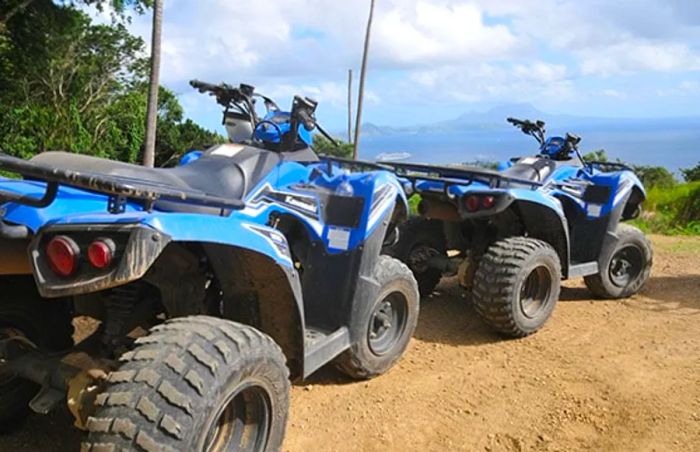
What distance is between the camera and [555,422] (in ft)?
12.3

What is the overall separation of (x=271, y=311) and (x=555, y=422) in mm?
1771

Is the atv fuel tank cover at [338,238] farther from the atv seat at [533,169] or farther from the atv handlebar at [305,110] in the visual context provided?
the atv seat at [533,169]

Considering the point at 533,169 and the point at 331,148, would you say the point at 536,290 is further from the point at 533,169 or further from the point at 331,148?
the point at 331,148

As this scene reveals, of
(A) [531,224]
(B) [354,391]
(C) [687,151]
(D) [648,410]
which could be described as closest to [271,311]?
(B) [354,391]

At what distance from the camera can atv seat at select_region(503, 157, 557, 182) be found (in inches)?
234

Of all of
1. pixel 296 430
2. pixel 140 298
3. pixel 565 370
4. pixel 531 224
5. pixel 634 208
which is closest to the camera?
pixel 140 298

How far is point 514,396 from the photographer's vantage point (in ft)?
13.5

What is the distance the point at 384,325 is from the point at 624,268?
3.46m

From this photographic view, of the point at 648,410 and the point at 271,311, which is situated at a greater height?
the point at 271,311

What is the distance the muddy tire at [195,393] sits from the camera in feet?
7.22

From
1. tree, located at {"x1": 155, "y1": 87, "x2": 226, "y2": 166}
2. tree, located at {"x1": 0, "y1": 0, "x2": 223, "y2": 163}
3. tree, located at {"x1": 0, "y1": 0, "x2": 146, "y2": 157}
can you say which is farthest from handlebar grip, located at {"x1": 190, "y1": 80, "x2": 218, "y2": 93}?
tree, located at {"x1": 155, "y1": 87, "x2": 226, "y2": 166}

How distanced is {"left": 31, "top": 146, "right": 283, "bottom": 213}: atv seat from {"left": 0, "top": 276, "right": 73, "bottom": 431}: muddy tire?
0.68 m

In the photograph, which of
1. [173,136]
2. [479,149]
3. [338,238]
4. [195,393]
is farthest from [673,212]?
[479,149]

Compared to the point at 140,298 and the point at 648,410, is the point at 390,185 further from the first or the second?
the point at 648,410
